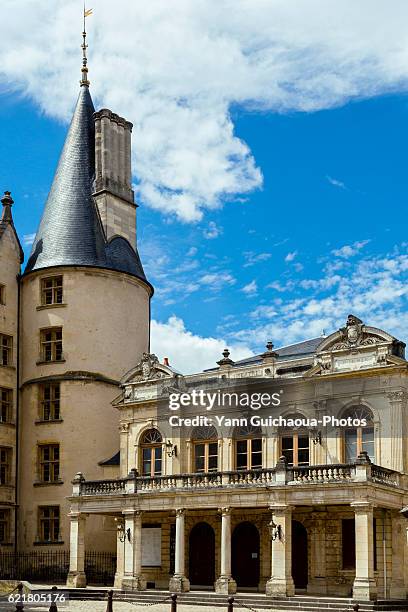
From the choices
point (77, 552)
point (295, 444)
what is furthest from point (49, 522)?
point (295, 444)

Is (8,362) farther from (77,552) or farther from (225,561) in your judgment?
(225,561)

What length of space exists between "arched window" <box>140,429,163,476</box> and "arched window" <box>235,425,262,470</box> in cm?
356

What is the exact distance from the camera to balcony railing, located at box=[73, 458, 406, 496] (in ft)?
104

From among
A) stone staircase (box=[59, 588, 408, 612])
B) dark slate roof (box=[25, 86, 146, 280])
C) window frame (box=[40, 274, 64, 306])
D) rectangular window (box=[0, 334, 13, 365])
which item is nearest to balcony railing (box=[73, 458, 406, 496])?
stone staircase (box=[59, 588, 408, 612])

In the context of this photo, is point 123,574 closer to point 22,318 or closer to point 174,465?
point 174,465

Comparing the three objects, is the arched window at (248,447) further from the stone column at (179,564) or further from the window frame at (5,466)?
the window frame at (5,466)

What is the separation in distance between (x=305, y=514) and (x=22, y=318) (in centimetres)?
1608

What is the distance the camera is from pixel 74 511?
37.7 m

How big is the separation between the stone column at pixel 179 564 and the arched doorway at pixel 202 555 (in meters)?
2.35

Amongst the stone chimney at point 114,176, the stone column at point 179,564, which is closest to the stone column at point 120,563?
the stone column at point 179,564

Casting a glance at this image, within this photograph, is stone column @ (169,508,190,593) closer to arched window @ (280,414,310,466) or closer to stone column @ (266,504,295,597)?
stone column @ (266,504,295,597)

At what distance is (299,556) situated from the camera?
3538 centimetres

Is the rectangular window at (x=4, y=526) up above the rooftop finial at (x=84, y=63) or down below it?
below

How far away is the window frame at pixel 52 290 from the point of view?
43375 mm
